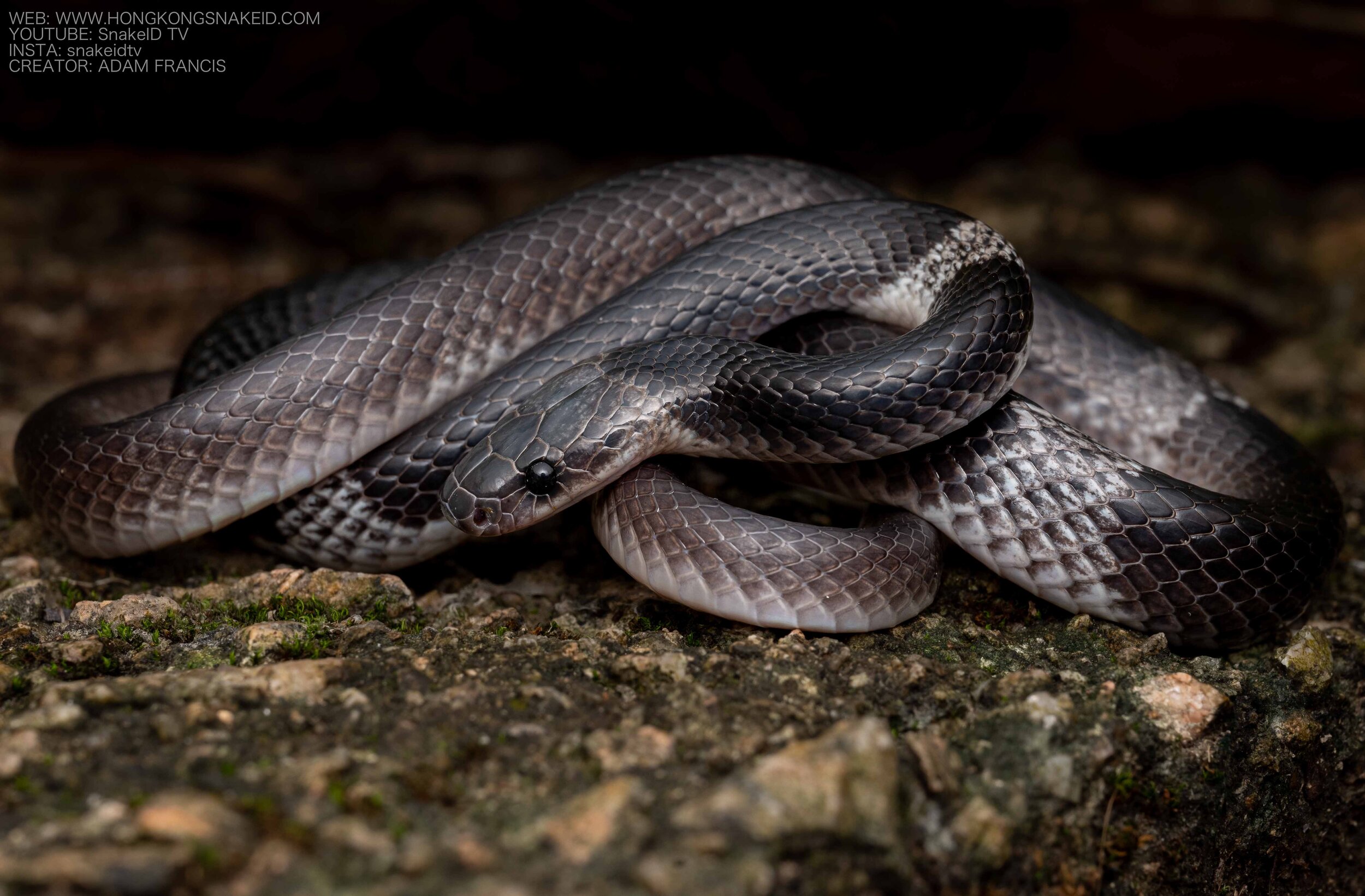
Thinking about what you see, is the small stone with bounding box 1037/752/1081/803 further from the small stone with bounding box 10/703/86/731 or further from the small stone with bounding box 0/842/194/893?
the small stone with bounding box 10/703/86/731

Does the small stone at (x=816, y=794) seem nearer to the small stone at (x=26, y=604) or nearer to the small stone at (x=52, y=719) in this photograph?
the small stone at (x=52, y=719)

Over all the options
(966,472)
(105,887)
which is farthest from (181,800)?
(966,472)

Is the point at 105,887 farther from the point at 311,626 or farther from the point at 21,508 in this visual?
the point at 21,508

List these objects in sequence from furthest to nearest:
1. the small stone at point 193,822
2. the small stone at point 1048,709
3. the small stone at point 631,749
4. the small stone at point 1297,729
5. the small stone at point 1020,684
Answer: the small stone at point 1297,729
the small stone at point 1020,684
the small stone at point 1048,709
the small stone at point 631,749
the small stone at point 193,822

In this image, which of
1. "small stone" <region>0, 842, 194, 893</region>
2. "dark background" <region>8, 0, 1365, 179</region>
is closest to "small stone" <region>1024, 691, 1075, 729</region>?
"small stone" <region>0, 842, 194, 893</region>

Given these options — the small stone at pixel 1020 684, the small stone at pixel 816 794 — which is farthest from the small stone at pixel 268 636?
the small stone at pixel 1020 684

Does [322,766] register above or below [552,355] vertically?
below

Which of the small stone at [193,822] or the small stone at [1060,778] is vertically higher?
the small stone at [193,822]
